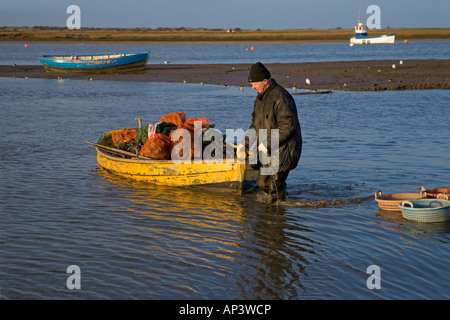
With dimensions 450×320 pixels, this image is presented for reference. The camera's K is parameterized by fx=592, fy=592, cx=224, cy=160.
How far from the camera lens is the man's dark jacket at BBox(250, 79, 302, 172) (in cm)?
851

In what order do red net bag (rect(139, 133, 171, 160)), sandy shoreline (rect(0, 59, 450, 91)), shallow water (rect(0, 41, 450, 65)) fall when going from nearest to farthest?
1. red net bag (rect(139, 133, 171, 160))
2. sandy shoreline (rect(0, 59, 450, 91))
3. shallow water (rect(0, 41, 450, 65))

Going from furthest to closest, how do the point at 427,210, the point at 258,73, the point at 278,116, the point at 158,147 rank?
the point at 158,147
the point at 278,116
the point at 258,73
the point at 427,210

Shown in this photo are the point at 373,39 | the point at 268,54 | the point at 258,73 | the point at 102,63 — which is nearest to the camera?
the point at 258,73

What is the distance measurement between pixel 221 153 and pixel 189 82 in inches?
896

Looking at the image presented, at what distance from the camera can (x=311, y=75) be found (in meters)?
31.5

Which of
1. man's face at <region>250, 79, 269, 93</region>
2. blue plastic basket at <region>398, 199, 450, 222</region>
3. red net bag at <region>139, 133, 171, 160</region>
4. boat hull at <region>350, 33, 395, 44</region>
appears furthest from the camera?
boat hull at <region>350, 33, 395, 44</region>

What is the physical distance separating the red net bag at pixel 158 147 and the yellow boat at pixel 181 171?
0.47 feet

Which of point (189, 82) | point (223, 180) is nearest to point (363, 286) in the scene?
point (223, 180)

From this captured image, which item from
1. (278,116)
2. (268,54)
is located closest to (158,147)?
(278,116)

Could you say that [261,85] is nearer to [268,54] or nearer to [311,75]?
[311,75]

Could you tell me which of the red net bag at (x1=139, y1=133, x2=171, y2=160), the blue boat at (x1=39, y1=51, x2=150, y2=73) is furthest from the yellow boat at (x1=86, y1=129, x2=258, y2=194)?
the blue boat at (x1=39, y1=51, x2=150, y2=73)

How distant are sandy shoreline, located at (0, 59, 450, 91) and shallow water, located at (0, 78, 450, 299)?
11.0m

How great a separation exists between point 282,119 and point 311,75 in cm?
2359

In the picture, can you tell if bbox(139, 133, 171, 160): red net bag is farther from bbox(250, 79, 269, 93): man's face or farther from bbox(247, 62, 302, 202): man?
bbox(250, 79, 269, 93): man's face
